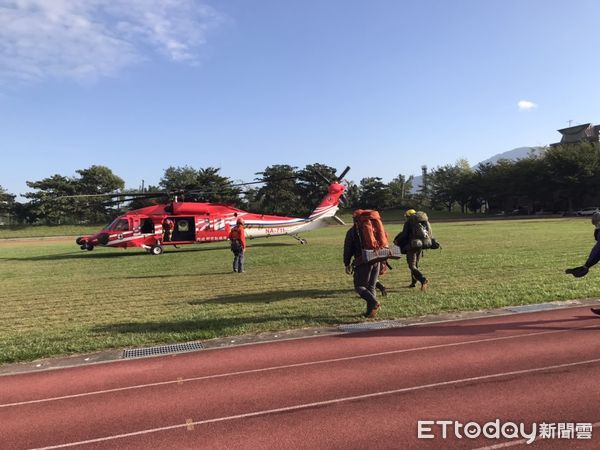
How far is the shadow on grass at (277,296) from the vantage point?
10.6m

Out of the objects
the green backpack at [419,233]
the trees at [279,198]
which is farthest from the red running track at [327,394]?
the trees at [279,198]

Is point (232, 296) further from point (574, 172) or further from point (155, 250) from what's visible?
point (574, 172)

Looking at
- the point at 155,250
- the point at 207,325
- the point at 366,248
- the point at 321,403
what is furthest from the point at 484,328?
the point at 155,250

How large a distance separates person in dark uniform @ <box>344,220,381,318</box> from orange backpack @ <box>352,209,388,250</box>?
0.12 m

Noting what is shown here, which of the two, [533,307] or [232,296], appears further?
[232,296]

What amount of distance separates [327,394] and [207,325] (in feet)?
12.4

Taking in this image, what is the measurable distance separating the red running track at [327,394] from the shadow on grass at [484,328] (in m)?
0.05

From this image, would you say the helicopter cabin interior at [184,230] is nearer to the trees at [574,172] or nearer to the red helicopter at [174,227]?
the red helicopter at [174,227]

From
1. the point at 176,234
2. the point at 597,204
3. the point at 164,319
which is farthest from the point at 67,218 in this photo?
the point at 597,204

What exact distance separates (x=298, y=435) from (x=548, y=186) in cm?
7641

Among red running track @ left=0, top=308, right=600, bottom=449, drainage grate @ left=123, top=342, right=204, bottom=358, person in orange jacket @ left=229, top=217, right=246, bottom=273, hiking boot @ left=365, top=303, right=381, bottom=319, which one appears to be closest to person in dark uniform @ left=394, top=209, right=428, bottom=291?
hiking boot @ left=365, top=303, right=381, bottom=319

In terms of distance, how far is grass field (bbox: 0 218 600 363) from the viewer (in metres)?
8.19

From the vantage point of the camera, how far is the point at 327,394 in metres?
5.23

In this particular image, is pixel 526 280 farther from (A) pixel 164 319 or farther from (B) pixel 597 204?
(B) pixel 597 204
